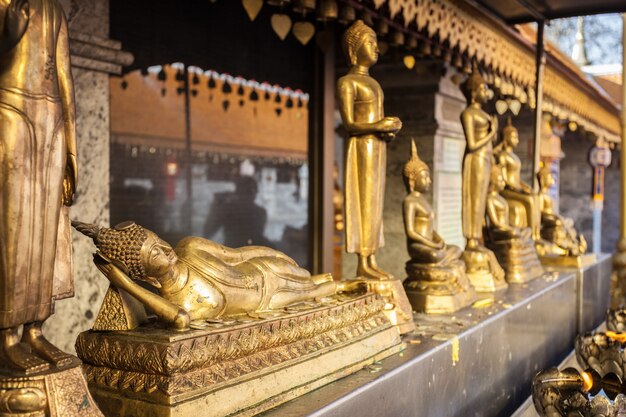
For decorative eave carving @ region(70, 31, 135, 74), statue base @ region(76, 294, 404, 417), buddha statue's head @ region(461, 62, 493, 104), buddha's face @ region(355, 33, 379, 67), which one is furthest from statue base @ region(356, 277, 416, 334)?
decorative eave carving @ region(70, 31, 135, 74)

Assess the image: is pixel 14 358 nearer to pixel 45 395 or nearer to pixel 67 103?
pixel 45 395

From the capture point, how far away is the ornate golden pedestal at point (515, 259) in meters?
3.37

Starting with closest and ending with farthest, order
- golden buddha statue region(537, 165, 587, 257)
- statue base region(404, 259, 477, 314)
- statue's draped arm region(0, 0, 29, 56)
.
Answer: statue's draped arm region(0, 0, 29, 56), statue base region(404, 259, 477, 314), golden buddha statue region(537, 165, 587, 257)

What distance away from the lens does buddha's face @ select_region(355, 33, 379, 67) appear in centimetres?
215

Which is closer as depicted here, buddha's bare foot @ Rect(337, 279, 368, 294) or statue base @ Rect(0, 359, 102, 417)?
statue base @ Rect(0, 359, 102, 417)

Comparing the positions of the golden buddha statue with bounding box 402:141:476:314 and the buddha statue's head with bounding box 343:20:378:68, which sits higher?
the buddha statue's head with bounding box 343:20:378:68

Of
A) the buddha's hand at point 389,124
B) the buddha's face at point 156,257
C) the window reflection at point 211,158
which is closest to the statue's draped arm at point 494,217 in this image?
the buddha's hand at point 389,124

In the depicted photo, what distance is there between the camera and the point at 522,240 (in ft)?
11.4

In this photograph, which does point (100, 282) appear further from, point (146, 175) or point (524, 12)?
point (524, 12)

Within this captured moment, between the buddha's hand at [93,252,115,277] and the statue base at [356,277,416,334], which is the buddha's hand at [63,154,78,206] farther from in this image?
the statue base at [356,277,416,334]

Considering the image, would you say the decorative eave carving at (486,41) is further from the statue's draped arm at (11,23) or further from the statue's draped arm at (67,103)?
the statue's draped arm at (11,23)

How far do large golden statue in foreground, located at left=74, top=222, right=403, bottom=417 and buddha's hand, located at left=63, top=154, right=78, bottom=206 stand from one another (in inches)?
4.2

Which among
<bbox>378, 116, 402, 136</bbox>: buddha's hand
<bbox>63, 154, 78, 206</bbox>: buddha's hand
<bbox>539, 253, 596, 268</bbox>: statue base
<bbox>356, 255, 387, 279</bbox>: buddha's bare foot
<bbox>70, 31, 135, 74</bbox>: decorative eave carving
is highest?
<bbox>70, 31, 135, 74</bbox>: decorative eave carving

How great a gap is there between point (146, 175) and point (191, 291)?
2.17 meters
